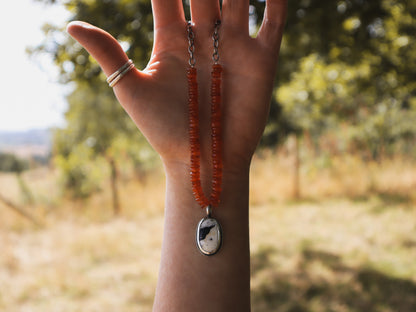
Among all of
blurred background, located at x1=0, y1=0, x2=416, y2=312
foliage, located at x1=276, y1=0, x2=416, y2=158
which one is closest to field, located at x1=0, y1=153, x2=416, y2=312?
blurred background, located at x1=0, y1=0, x2=416, y2=312

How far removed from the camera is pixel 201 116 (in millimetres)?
1344

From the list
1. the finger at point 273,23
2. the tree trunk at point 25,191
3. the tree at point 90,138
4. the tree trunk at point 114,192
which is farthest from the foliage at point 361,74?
the tree trunk at point 25,191

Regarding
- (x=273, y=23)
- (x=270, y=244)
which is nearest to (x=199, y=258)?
(x=273, y=23)

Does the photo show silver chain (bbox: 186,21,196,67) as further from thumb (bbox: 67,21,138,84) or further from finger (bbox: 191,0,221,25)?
thumb (bbox: 67,21,138,84)

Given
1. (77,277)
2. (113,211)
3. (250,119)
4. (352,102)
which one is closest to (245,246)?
(250,119)

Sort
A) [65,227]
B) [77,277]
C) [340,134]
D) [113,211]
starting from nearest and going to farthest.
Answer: [77,277] < [65,227] < [113,211] < [340,134]

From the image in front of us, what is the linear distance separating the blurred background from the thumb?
116 centimetres

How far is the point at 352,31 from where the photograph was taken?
2947 mm

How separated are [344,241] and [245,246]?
3.45 metres

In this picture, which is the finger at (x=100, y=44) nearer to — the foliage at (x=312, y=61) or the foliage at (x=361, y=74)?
the foliage at (x=312, y=61)

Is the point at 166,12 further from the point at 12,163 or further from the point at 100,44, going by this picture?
the point at 12,163

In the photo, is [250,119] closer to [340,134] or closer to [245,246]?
[245,246]

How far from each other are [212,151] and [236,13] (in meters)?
0.55

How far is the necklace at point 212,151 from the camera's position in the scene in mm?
1158
